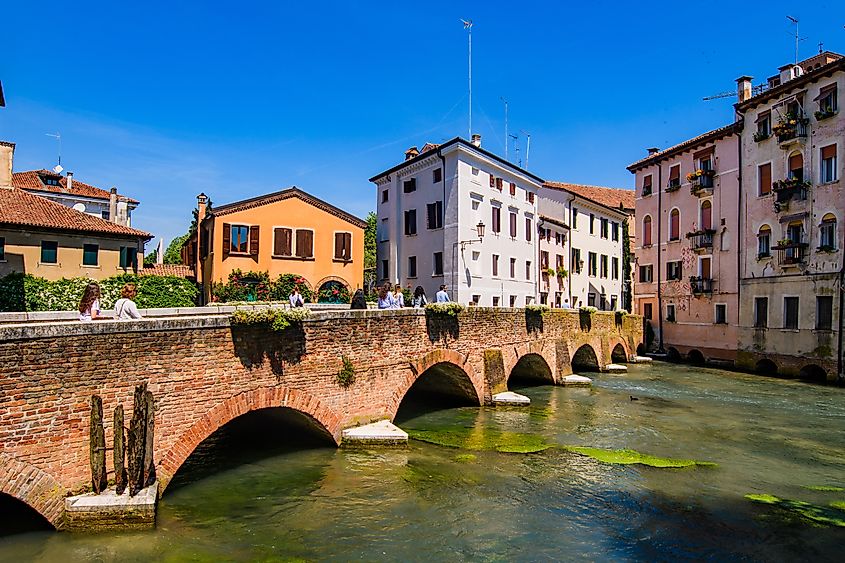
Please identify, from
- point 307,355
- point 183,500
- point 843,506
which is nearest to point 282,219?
point 307,355

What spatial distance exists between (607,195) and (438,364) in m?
48.3

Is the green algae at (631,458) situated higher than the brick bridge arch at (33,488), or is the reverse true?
the brick bridge arch at (33,488)

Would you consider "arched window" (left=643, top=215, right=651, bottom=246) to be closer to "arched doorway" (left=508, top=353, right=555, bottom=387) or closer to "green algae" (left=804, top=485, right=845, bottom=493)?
"arched doorway" (left=508, top=353, right=555, bottom=387)

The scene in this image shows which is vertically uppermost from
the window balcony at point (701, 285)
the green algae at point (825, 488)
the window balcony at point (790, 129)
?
the window balcony at point (790, 129)

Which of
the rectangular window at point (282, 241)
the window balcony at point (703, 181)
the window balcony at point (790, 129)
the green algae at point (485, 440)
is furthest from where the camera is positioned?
the window balcony at point (703, 181)

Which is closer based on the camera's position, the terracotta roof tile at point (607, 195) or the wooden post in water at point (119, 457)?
the wooden post in water at point (119, 457)

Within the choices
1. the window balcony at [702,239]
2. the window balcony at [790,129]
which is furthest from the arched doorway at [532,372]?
the window balcony at [790,129]

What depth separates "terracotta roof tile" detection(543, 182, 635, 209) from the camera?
58375 millimetres

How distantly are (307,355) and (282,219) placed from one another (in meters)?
20.3

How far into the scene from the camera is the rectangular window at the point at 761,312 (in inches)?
1371

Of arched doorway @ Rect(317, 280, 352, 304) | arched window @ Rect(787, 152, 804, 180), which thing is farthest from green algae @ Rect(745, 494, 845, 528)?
arched window @ Rect(787, 152, 804, 180)

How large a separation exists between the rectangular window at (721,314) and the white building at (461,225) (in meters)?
13.5

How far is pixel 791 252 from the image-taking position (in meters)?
32.8

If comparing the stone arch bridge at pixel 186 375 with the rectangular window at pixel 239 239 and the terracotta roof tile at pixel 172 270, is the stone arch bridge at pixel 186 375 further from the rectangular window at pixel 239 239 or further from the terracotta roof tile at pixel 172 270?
Result: the terracotta roof tile at pixel 172 270
